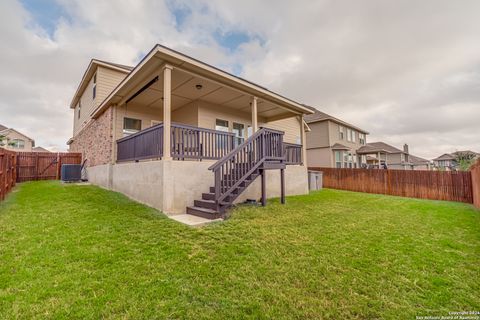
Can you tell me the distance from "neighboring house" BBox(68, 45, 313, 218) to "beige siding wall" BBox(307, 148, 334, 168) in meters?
10.2

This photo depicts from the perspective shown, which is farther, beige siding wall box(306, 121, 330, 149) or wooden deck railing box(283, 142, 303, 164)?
beige siding wall box(306, 121, 330, 149)

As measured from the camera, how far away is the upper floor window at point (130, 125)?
983 centimetres

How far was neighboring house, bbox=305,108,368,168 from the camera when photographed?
20391 mm

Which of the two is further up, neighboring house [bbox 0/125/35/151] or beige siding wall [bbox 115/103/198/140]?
neighboring house [bbox 0/125/35/151]

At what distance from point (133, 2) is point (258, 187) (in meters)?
9.23

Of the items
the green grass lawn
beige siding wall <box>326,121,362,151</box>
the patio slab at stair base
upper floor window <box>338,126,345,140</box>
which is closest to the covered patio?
the patio slab at stair base

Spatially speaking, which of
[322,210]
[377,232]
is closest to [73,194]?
[322,210]

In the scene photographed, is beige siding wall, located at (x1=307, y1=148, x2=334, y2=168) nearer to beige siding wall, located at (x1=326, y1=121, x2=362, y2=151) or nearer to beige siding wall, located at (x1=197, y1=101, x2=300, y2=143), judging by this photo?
beige siding wall, located at (x1=326, y1=121, x2=362, y2=151)

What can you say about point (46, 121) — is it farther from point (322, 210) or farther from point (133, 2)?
point (322, 210)

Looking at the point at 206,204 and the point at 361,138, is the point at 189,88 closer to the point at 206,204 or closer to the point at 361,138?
the point at 206,204

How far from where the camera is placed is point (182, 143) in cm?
641

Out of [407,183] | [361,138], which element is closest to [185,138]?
[407,183]

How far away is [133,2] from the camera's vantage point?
349 inches

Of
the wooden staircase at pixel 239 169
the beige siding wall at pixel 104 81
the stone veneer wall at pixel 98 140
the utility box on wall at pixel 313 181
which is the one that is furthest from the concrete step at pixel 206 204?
the beige siding wall at pixel 104 81
